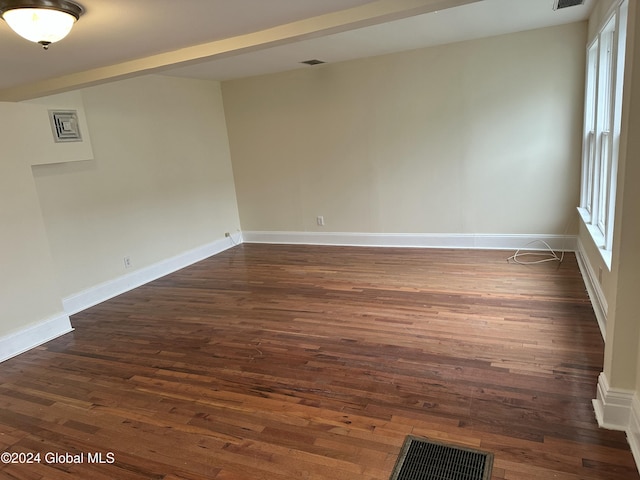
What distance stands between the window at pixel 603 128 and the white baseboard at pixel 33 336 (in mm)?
4250

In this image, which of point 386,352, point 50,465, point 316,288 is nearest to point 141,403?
point 50,465

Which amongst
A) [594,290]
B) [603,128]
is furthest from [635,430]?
[603,128]

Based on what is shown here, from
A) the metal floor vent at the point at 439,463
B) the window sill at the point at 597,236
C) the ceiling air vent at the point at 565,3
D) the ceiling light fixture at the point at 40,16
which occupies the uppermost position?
the ceiling air vent at the point at 565,3

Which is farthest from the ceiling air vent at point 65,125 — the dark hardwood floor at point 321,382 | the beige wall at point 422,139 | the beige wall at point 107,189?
the beige wall at point 422,139

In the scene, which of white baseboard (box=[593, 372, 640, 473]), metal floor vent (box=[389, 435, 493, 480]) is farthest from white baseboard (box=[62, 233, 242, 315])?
white baseboard (box=[593, 372, 640, 473])

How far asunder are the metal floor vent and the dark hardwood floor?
0.05 meters

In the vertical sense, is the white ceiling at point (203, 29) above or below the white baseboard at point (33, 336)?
above

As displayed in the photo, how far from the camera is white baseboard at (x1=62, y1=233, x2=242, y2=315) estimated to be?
429 cm

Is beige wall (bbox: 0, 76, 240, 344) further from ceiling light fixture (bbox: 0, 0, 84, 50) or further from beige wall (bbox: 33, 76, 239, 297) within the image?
ceiling light fixture (bbox: 0, 0, 84, 50)

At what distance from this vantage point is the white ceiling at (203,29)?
2018 mm

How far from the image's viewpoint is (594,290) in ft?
11.2

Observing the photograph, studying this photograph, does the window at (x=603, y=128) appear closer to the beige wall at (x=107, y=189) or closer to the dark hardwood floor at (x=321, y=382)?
the dark hardwood floor at (x=321, y=382)

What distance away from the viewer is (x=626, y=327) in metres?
1.96

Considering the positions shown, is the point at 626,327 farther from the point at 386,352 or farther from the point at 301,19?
the point at 301,19
